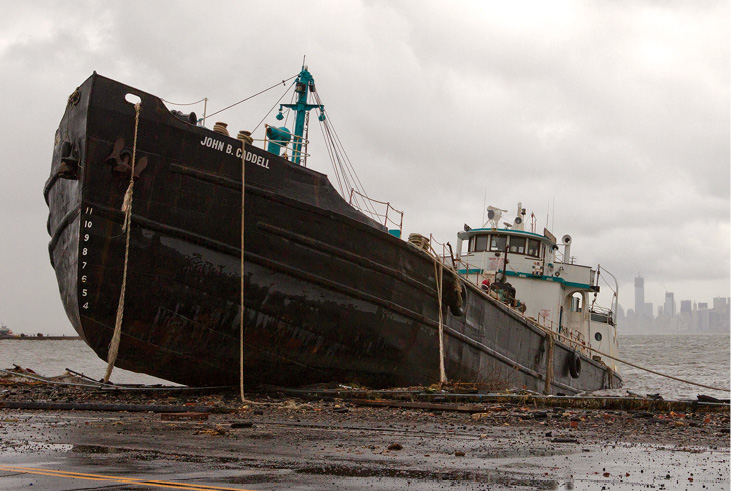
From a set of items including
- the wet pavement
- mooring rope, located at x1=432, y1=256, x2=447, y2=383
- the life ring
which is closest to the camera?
the wet pavement

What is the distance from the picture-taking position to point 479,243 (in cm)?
2283

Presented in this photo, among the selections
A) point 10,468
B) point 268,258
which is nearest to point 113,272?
point 268,258

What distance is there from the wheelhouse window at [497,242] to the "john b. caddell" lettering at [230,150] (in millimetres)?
12734

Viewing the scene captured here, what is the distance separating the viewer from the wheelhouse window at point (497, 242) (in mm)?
22562

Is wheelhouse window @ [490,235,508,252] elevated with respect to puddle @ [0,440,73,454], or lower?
elevated

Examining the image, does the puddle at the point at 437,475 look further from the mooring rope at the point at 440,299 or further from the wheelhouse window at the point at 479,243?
the wheelhouse window at the point at 479,243

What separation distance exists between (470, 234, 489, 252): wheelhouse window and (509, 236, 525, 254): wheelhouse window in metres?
0.83

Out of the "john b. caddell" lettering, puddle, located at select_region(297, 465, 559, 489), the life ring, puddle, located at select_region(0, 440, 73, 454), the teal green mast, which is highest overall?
the teal green mast

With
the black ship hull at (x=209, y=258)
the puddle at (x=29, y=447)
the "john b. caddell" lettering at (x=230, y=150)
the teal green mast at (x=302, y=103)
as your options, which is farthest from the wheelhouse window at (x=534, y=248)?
the puddle at (x=29, y=447)

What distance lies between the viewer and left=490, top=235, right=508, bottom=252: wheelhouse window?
22.6m

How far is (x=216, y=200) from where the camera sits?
10.9 metres

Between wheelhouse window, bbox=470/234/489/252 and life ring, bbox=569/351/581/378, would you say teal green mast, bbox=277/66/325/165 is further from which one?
life ring, bbox=569/351/581/378

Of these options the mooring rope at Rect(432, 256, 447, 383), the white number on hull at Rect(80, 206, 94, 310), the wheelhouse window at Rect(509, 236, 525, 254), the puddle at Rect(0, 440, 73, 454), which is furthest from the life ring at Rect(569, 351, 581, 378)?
the puddle at Rect(0, 440, 73, 454)

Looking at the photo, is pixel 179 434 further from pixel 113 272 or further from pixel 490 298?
pixel 490 298
